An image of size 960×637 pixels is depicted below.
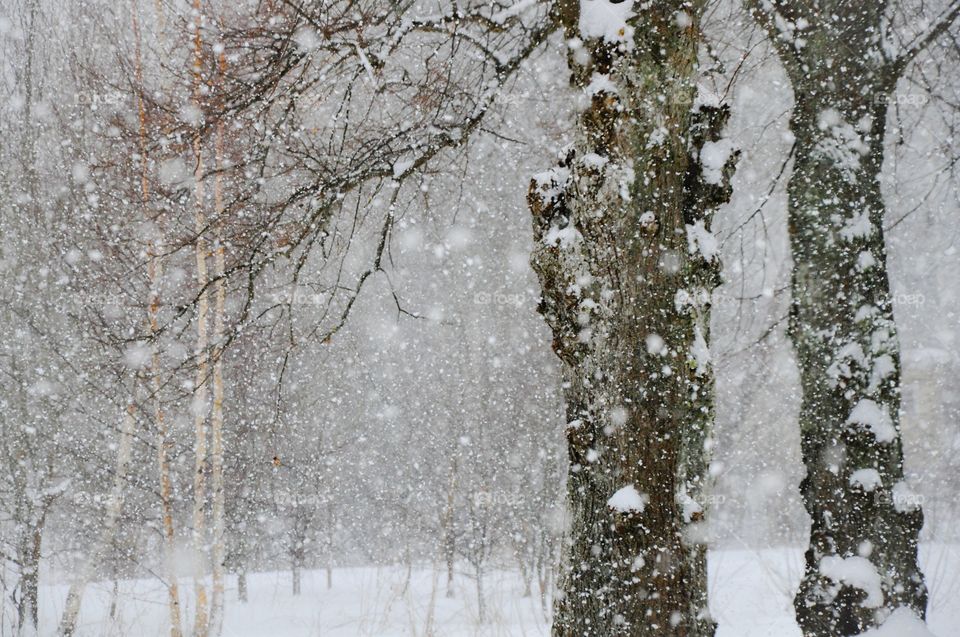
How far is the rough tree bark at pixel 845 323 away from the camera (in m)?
3.70

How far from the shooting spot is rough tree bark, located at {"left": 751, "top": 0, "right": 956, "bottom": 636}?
3.70 meters

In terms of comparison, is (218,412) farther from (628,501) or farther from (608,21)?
(608,21)

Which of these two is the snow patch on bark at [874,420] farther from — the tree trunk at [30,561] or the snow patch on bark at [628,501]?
the tree trunk at [30,561]

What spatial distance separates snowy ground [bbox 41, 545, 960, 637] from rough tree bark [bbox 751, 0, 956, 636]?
368cm

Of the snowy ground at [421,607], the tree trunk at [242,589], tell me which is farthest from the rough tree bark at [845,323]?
the tree trunk at [242,589]

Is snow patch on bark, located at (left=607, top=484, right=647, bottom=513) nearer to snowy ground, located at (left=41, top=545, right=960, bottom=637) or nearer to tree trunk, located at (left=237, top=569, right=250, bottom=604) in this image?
snowy ground, located at (left=41, top=545, right=960, bottom=637)

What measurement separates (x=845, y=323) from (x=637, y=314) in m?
1.98

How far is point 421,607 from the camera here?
7.84 meters

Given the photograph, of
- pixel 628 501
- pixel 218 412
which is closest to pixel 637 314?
pixel 628 501

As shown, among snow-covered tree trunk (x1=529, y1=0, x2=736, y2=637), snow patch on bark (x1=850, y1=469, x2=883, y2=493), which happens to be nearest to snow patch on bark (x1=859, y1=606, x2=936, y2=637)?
snow patch on bark (x1=850, y1=469, x2=883, y2=493)

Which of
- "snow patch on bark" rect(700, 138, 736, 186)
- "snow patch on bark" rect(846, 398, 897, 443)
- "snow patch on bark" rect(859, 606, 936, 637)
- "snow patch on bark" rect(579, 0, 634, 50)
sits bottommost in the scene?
"snow patch on bark" rect(859, 606, 936, 637)

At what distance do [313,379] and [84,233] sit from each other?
513 cm

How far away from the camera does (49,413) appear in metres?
8.12

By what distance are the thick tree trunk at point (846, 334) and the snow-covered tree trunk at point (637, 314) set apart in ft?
5.02
